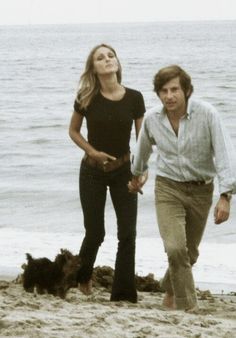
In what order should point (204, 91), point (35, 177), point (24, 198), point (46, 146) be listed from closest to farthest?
point (24, 198)
point (35, 177)
point (46, 146)
point (204, 91)

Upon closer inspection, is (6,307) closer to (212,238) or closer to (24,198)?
(212,238)

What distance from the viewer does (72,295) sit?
23.7 ft

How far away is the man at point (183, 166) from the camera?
608 centimetres

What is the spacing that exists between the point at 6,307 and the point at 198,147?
1.64 meters

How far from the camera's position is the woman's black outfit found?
6863 millimetres

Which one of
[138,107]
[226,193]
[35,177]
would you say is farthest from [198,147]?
[35,177]


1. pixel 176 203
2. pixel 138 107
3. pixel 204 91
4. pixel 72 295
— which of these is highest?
pixel 204 91

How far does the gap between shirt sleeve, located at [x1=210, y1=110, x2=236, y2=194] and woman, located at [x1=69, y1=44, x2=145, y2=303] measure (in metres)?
0.96

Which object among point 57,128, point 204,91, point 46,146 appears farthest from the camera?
point 204,91


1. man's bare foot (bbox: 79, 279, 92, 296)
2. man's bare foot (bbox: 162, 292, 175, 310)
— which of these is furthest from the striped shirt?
man's bare foot (bbox: 79, 279, 92, 296)

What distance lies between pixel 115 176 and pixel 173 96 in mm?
1024

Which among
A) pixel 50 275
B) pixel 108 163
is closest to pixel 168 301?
pixel 50 275

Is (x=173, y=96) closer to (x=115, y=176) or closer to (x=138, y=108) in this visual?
(x=138, y=108)

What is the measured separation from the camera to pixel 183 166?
20.5 feet
